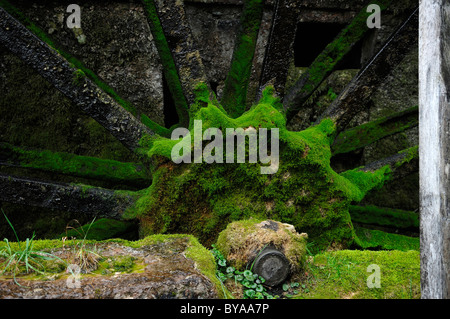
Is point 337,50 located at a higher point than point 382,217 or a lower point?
higher

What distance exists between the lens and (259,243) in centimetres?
191

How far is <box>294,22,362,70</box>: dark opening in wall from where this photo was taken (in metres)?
4.13

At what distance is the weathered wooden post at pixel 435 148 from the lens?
1503 millimetres

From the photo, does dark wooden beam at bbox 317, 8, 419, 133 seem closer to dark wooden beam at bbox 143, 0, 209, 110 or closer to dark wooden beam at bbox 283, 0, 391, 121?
dark wooden beam at bbox 283, 0, 391, 121

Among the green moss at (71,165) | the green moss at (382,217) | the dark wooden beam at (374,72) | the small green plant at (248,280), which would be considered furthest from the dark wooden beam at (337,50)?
the small green plant at (248,280)

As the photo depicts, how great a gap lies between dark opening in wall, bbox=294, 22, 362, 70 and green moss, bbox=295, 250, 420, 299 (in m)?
2.60

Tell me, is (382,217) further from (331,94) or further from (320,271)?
(320,271)

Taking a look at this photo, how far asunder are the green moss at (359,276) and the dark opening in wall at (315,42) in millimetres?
2596

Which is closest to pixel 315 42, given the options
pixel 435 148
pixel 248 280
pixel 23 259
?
pixel 435 148

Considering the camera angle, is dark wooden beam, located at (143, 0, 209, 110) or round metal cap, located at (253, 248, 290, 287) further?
dark wooden beam, located at (143, 0, 209, 110)

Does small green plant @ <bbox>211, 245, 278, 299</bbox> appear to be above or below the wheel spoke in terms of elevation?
below

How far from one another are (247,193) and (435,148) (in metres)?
1.22

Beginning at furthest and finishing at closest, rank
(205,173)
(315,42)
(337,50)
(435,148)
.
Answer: (315,42), (337,50), (205,173), (435,148)

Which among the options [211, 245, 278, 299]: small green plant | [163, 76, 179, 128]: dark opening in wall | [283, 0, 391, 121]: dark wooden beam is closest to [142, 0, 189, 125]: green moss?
[163, 76, 179, 128]: dark opening in wall
